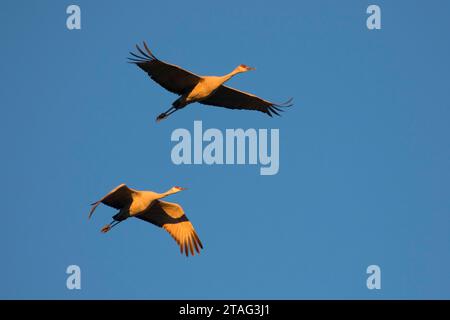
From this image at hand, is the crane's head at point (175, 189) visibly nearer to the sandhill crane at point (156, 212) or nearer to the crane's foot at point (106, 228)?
the sandhill crane at point (156, 212)

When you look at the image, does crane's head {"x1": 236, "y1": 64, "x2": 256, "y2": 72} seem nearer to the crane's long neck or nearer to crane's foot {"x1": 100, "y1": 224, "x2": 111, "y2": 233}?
the crane's long neck

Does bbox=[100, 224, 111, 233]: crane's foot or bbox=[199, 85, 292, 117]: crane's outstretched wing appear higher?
bbox=[199, 85, 292, 117]: crane's outstretched wing

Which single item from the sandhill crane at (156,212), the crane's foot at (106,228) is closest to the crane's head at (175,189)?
the sandhill crane at (156,212)

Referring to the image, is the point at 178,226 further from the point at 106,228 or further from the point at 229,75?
→ the point at 229,75

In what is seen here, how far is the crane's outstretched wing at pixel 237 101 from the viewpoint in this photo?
3384cm

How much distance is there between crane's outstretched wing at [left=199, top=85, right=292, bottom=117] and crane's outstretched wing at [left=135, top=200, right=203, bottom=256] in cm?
293

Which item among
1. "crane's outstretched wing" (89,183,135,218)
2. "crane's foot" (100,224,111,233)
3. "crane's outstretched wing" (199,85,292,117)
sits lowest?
"crane's foot" (100,224,111,233)

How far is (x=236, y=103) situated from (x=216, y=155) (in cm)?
180

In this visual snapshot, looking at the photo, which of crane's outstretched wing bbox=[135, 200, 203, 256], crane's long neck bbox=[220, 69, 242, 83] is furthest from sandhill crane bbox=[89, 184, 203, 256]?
crane's long neck bbox=[220, 69, 242, 83]

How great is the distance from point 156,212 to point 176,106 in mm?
2612

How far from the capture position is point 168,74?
3253 centimetres

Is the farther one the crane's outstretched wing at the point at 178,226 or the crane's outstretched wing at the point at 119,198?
the crane's outstretched wing at the point at 178,226

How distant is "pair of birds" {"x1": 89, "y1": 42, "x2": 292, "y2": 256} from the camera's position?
105 ft

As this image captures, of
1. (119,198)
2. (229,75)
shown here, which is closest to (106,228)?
(119,198)
